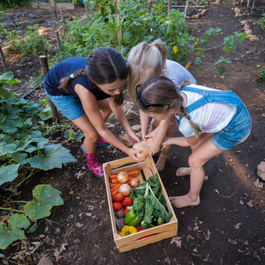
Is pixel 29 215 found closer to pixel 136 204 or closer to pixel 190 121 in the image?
pixel 136 204

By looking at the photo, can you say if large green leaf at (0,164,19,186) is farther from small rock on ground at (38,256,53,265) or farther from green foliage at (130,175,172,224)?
green foliage at (130,175,172,224)

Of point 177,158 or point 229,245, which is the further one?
point 177,158

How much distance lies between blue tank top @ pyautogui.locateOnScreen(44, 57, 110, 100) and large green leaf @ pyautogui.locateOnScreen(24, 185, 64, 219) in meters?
1.00

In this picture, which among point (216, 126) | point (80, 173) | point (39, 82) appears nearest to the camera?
point (216, 126)

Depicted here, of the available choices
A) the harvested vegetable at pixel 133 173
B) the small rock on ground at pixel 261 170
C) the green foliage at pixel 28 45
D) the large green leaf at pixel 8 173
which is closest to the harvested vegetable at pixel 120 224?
the harvested vegetable at pixel 133 173

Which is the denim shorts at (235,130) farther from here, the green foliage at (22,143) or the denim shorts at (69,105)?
the green foliage at (22,143)

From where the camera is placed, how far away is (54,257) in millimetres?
1832

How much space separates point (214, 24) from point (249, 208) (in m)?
8.10

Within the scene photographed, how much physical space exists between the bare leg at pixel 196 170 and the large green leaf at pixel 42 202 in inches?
49.2

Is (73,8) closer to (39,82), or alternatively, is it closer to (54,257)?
(39,82)

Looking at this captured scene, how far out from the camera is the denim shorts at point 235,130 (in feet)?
5.08

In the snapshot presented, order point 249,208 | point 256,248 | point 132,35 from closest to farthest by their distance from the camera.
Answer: point 256,248 < point 249,208 < point 132,35

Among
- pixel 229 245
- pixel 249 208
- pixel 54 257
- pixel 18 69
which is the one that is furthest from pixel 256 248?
pixel 18 69

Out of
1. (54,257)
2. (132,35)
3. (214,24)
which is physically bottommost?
(54,257)
